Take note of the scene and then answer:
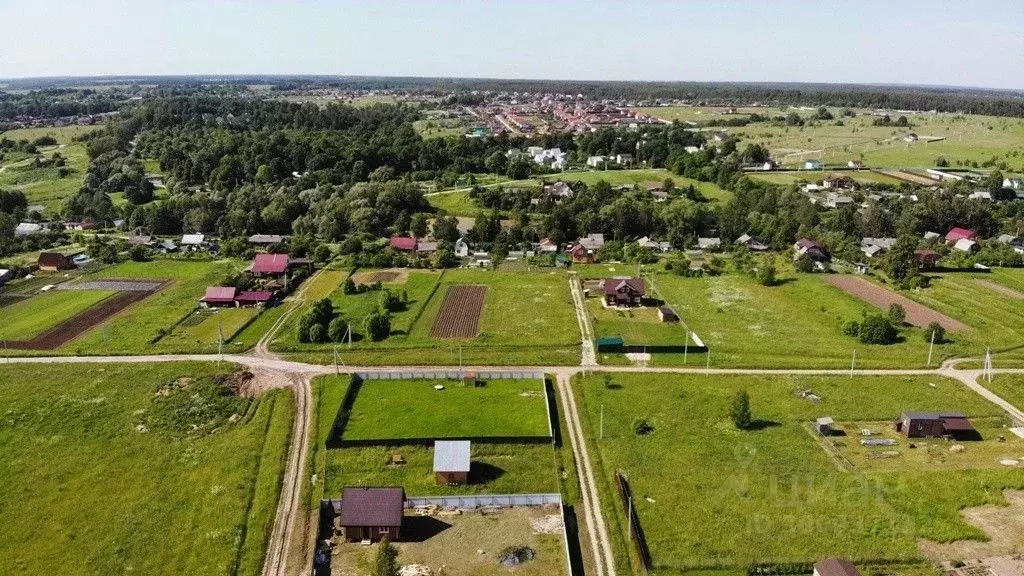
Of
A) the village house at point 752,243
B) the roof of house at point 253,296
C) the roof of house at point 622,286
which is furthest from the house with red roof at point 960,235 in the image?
the roof of house at point 253,296

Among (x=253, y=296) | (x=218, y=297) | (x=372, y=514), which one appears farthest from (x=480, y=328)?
(x=372, y=514)

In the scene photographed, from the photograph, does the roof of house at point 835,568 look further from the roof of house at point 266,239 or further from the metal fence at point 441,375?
the roof of house at point 266,239

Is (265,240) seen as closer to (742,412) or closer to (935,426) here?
(742,412)

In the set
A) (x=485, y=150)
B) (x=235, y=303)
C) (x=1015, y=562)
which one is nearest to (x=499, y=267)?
(x=235, y=303)

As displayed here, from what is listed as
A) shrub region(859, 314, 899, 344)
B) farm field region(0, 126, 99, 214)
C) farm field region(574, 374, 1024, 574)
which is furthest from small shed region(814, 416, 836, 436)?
farm field region(0, 126, 99, 214)

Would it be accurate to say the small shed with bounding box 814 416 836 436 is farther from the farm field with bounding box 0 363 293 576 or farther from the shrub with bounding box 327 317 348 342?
the shrub with bounding box 327 317 348 342

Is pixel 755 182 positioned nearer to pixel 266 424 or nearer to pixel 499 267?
pixel 499 267
